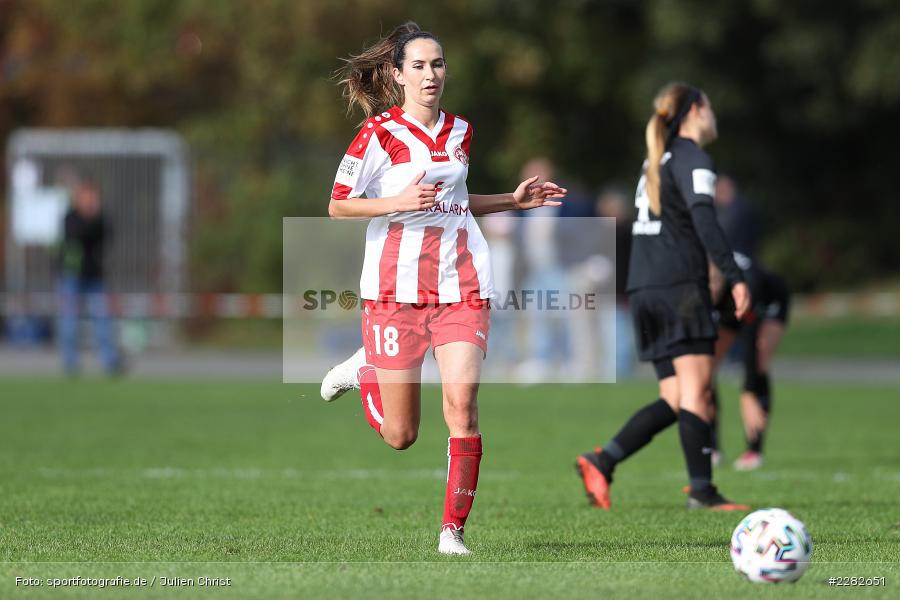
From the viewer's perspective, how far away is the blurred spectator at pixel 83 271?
20.4 metres

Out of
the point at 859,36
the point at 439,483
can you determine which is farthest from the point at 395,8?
the point at 439,483

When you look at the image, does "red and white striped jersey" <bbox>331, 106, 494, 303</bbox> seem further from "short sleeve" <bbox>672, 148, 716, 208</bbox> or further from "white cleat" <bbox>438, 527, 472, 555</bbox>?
"short sleeve" <bbox>672, 148, 716, 208</bbox>

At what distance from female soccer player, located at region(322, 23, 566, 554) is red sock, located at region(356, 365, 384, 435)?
0.14 m

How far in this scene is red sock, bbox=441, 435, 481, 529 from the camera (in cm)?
689

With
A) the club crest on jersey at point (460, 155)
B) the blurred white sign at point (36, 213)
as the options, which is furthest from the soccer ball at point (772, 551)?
the blurred white sign at point (36, 213)

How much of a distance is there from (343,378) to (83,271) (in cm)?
1380

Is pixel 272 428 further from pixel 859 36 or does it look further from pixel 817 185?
pixel 817 185

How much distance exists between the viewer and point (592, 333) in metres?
20.6

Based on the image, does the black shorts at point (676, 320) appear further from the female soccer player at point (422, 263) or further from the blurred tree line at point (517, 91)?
the blurred tree line at point (517, 91)

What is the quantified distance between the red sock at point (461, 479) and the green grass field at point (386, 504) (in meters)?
0.20

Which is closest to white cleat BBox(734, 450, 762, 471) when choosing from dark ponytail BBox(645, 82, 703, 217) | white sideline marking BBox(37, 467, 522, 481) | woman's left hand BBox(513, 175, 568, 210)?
white sideline marking BBox(37, 467, 522, 481)

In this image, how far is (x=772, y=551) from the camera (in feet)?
19.6

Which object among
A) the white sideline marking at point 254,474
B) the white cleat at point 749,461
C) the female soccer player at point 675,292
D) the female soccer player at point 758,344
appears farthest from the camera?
the female soccer player at point 758,344

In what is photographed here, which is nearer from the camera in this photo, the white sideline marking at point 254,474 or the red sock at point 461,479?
the red sock at point 461,479
